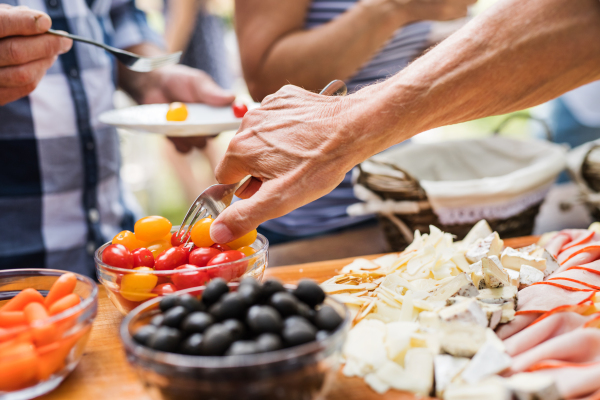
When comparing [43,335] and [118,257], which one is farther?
[118,257]

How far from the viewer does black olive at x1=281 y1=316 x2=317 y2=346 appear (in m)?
0.44

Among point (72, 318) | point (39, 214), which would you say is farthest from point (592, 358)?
point (39, 214)

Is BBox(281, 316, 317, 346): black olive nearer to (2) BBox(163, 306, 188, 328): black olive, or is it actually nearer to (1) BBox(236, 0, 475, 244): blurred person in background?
(2) BBox(163, 306, 188, 328): black olive

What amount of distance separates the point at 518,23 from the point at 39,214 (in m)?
1.17

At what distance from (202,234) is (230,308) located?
0.89ft

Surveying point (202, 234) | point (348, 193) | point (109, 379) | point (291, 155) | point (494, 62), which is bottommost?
point (348, 193)

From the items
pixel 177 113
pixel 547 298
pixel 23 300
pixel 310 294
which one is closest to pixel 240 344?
pixel 310 294

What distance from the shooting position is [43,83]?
1.20m

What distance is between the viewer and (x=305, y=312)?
49cm

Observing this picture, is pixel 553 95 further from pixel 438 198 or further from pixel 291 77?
pixel 291 77

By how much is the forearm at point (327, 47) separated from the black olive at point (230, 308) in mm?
917

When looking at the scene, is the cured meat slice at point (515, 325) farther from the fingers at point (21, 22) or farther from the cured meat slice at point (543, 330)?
the fingers at point (21, 22)

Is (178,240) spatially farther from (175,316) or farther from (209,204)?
(175,316)

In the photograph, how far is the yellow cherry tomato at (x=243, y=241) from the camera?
0.72 metres
